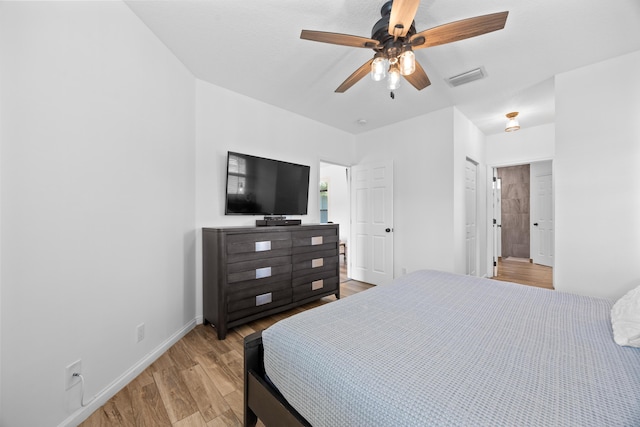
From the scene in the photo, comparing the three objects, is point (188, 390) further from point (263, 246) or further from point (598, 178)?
point (598, 178)

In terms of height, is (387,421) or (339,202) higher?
(339,202)

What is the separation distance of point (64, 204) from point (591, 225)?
4116 mm

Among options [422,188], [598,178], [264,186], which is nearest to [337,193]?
[422,188]

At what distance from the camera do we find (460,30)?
4.87 ft

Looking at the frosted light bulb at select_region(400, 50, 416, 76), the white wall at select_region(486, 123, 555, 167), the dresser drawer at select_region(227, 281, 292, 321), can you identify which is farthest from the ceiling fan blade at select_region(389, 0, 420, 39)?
the white wall at select_region(486, 123, 555, 167)

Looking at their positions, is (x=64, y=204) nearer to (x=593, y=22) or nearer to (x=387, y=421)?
(x=387, y=421)

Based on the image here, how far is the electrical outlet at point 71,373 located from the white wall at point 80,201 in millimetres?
25

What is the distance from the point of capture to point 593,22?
190cm

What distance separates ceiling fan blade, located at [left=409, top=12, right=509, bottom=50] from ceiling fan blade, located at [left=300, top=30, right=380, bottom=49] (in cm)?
25

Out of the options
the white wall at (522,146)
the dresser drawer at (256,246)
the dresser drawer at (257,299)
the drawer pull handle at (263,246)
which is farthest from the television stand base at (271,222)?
the white wall at (522,146)

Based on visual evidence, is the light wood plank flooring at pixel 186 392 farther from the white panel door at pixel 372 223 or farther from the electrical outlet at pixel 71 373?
the white panel door at pixel 372 223

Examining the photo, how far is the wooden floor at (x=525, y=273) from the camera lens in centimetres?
420

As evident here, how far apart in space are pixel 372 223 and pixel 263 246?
2.15 metres

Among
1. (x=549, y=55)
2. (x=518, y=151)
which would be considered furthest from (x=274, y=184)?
(x=518, y=151)
